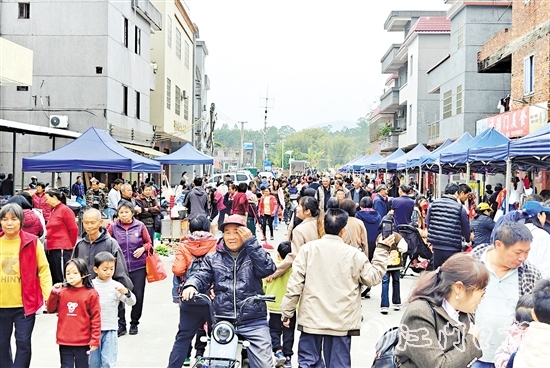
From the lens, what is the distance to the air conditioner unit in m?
24.7

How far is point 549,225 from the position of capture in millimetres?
6242

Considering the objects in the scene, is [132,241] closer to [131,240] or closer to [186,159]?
[131,240]

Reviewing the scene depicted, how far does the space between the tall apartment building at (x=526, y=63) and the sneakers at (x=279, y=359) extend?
14.8 m

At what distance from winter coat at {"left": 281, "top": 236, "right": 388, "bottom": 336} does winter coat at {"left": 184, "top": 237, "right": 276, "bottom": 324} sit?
10.2 inches

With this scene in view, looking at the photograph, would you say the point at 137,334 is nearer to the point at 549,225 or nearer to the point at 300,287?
the point at 300,287

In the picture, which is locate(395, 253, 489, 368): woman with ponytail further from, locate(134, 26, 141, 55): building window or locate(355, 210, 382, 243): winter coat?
locate(134, 26, 141, 55): building window

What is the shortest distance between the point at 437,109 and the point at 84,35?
23.4 metres

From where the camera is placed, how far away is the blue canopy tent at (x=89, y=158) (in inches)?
498

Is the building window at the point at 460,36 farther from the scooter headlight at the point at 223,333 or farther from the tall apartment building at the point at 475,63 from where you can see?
the scooter headlight at the point at 223,333

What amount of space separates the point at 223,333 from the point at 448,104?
99.6 ft

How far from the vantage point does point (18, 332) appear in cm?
559

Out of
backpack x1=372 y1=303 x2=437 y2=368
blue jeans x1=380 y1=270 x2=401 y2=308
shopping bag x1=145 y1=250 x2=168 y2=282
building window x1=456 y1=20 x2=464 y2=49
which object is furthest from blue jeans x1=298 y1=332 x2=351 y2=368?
building window x1=456 y1=20 x2=464 y2=49

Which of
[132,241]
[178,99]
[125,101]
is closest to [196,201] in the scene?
[132,241]

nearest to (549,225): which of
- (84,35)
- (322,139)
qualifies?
(84,35)
